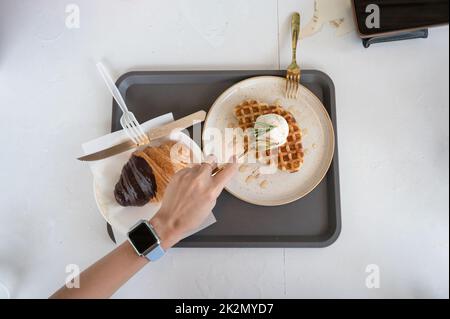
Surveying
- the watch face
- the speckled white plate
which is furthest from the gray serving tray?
the watch face

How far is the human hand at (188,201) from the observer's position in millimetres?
755

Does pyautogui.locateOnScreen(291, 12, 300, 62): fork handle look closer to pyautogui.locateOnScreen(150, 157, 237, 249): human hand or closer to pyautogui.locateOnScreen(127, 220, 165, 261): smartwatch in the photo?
pyautogui.locateOnScreen(150, 157, 237, 249): human hand

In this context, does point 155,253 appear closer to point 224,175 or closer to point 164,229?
point 164,229

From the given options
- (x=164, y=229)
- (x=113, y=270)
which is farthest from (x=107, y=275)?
(x=164, y=229)

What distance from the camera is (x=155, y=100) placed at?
3.13 ft

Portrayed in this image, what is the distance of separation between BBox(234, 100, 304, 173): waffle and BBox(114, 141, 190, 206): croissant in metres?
0.18

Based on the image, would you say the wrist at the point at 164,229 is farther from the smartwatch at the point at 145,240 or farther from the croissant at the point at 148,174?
the croissant at the point at 148,174

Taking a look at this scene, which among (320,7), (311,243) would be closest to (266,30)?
(320,7)

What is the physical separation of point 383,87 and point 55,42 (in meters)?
0.95

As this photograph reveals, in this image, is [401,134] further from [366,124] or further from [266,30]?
[266,30]

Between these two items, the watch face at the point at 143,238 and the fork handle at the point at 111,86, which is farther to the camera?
→ the fork handle at the point at 111,86

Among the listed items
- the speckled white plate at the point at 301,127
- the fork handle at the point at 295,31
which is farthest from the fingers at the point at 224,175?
the fork handle at the point at 295,31

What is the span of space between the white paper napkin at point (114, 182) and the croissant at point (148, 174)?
2 cm

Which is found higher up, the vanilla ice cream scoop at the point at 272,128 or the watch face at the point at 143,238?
the vanilla ice cream scoop at the point at 272,128
